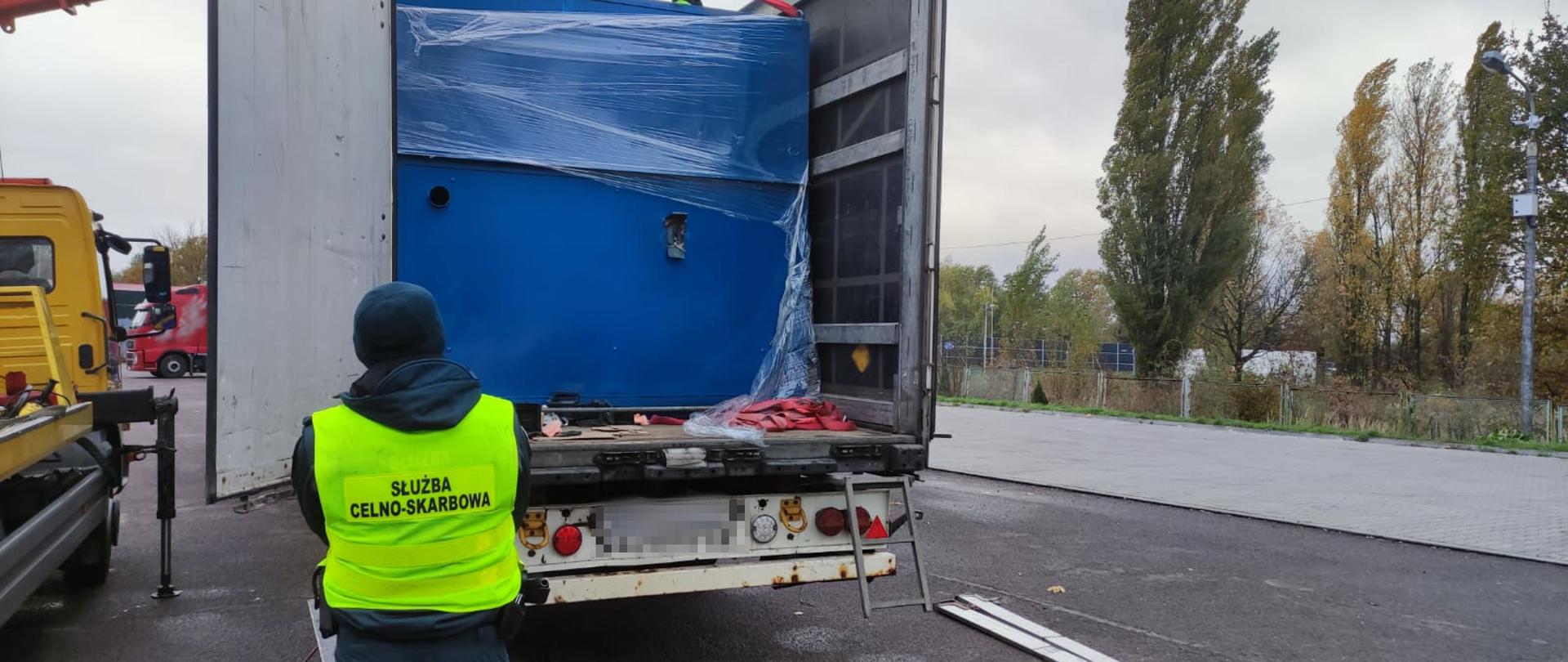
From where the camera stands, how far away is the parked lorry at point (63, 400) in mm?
3779

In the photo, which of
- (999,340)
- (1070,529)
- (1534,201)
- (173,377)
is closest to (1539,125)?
(1534,201)

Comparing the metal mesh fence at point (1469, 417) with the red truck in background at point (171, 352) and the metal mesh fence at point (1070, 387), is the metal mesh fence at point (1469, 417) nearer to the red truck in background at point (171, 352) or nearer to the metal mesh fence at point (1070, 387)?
the metal mesh fence at point (1070, 387)

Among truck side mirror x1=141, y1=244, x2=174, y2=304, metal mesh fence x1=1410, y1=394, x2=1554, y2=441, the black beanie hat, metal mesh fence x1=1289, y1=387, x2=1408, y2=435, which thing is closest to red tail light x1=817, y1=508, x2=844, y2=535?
the black beanie hat

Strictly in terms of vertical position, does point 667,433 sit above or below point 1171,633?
above

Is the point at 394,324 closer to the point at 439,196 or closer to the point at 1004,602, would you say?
the point at 439,196

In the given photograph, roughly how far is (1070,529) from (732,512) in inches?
188

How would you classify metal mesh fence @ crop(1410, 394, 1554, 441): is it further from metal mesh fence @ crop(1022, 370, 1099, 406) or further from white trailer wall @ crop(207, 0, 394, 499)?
white trailer wall @ crop(207, 0, 394, 499)

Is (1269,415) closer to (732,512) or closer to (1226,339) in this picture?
(1226,339)

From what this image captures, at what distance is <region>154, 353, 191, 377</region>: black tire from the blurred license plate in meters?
32.0

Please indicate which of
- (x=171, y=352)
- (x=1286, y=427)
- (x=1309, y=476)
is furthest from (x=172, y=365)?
(x=1309, y=476)

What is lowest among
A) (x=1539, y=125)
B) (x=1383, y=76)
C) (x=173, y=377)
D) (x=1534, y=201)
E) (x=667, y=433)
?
(x=173, y=377)

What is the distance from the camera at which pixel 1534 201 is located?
16.6 metres

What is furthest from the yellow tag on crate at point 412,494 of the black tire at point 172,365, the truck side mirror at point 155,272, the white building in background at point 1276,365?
the black tire at point 172,365

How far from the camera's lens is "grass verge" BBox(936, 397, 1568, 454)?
15.8 metres
